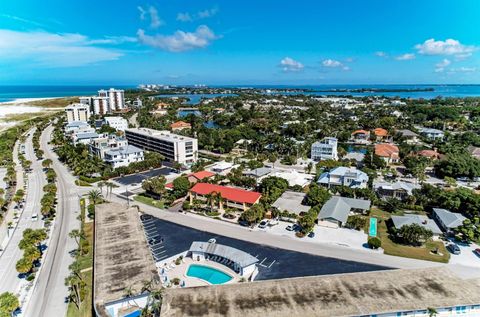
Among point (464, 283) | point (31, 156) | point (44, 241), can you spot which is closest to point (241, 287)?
point (464, 283)

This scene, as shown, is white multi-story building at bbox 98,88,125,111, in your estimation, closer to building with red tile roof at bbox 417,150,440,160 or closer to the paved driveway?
building with red tile roof at bbox 417,150,440,160

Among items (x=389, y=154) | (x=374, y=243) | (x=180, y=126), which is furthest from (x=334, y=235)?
(x=180, y=126)

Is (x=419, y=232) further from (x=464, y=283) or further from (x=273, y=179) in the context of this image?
(x=273, y=179)

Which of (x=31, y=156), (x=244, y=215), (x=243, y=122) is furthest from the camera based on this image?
(x=243, y=122)

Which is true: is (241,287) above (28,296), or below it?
above

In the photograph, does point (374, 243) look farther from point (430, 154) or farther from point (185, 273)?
point (430, 154)

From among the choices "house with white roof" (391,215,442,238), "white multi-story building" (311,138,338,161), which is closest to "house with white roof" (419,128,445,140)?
"white multi-story building" (311,138,338,161)

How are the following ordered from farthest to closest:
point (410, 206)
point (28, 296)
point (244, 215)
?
1. point (410, 206)
2. point (244, 215)
3. point (28, 296)
